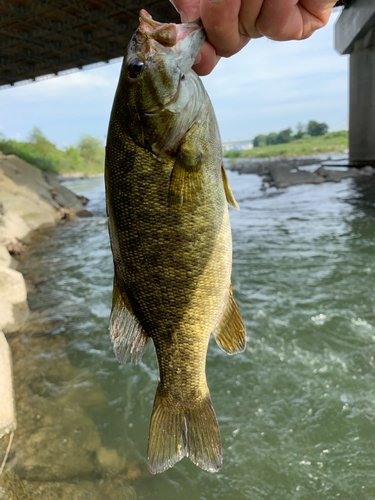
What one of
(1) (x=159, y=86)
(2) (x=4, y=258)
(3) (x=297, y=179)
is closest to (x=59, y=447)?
(1) (x=159, y=86)

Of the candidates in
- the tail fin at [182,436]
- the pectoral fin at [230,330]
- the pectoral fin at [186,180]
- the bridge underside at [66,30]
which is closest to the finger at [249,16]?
Result: the pectoral fin at [186,180]

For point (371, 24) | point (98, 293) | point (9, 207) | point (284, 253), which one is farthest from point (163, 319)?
point (371, 24)

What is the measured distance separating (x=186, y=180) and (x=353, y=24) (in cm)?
3001

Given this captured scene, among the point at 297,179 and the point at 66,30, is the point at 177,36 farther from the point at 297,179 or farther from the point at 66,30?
the point at 297,179

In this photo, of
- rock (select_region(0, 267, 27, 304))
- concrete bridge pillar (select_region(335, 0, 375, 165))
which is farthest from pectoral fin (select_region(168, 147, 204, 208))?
concrete bridge pillar (select_region(335, 0, 375, 165))

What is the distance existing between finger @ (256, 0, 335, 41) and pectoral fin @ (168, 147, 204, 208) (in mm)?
647

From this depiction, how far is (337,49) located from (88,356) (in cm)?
3142

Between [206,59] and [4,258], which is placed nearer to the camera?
[206,59]

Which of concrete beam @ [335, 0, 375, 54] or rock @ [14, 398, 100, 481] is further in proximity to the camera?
concrete beam @ [335, 0, 375, 54]

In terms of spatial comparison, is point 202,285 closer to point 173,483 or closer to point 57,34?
point 173,483

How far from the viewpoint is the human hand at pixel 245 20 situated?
4.75ft

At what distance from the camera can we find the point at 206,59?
1.69m

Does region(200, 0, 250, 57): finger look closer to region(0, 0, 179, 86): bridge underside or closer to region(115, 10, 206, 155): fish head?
region(115, 10, 206, 155): fish head

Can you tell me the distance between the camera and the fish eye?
1.48 meters
